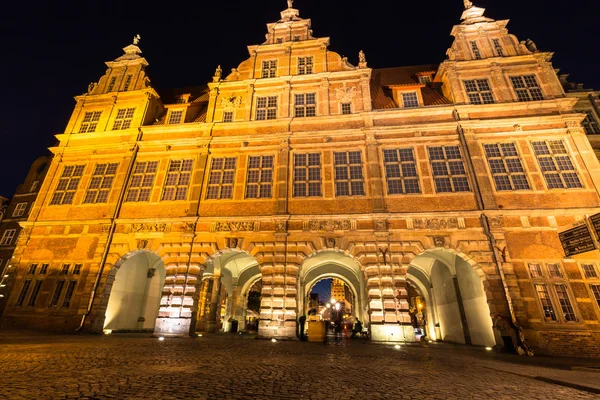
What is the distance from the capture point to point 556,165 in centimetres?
1620

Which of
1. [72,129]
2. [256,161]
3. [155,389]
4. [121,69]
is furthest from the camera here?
[121,69]

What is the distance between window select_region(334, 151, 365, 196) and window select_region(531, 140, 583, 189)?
33.1ft

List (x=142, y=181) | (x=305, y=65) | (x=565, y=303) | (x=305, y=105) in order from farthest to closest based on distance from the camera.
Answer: (x=305, y=65)
(x=305, y=105)
(x=142, y=181)
(x=565, y=303)

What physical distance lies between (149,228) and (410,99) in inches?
742

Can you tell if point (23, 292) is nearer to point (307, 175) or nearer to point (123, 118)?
point (123, 118)

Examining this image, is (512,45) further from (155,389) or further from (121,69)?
(121,69)

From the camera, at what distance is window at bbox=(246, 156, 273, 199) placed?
1773 centimetres

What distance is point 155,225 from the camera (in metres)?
17.6

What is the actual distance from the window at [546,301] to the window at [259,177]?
14.7 metres

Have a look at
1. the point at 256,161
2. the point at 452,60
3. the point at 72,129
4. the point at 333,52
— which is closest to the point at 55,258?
the point at 72,129

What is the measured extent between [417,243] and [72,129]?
83.1 feet

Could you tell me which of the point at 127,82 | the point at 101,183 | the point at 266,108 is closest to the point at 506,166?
the point at 266,108

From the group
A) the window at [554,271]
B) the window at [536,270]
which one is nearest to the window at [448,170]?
the window at [536,270]

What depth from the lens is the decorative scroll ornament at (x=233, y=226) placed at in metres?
16.8
